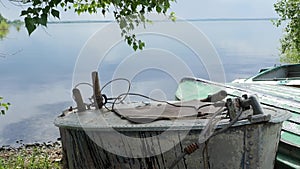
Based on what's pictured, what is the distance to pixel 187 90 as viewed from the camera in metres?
3.86

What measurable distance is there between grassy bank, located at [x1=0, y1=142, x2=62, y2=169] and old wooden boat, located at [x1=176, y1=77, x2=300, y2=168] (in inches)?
64.9

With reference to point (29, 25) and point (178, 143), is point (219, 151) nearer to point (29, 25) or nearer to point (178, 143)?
point (178, 143)

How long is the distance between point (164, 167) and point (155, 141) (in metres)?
0.15

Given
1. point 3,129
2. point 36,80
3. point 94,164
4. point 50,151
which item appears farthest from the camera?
point 36,80

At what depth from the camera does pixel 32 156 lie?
15.3ft

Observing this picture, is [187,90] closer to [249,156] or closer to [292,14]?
[249,156]

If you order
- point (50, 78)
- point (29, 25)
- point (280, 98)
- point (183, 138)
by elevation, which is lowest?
point (50, 78)

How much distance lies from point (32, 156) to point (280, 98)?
124 inches

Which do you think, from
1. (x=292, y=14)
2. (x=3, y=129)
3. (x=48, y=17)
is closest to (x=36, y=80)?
(x=3, y=129)

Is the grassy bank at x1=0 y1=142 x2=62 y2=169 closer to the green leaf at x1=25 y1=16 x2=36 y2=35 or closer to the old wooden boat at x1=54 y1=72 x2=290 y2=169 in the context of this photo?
the old wooden boat at x1=54 y1=72 x2=290 y2=169

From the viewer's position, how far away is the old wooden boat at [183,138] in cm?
182

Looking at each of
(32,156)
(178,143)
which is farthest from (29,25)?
(32,156)

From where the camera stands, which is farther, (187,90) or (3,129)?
(3,129)

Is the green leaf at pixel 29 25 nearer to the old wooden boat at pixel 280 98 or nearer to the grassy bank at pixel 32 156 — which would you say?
the old wooden boat at pixel 280 98
